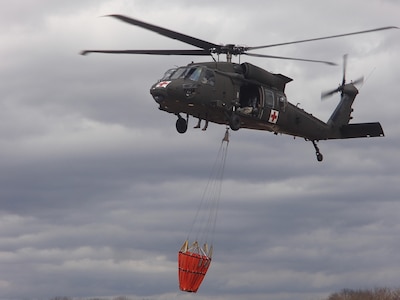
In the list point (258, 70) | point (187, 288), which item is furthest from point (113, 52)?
point (187, 288)

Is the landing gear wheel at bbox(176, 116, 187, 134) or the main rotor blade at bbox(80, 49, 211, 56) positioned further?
the landing gear wheel at bbox(176, 116, 187, 134)

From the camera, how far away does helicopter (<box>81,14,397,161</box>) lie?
126 ft

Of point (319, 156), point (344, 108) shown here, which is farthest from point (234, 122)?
point (344, 108)

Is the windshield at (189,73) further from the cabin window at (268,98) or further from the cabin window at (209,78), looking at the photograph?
the cabin window at (268,98)

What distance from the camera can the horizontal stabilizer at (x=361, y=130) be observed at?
45656mm

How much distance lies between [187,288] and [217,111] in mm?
7799

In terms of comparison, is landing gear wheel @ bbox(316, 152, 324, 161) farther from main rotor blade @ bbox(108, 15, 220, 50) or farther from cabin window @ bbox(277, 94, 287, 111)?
main rotor blade @ bbox(108, 15, 220, 50)

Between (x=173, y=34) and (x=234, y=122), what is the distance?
468 cm

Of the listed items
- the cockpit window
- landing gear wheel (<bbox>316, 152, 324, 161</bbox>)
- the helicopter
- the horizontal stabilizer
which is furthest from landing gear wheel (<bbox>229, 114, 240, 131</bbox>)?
the horizontal stabilizer

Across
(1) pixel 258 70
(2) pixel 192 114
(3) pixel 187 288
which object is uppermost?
(1) pixel 258 70

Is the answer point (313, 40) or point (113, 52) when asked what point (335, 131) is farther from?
point (113, 52)

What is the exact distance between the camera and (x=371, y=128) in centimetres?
4581

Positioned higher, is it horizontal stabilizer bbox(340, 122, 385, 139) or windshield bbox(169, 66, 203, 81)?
horizontal stabilizer bbox(340, 122, 385, 139)

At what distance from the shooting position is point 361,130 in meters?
46.7
